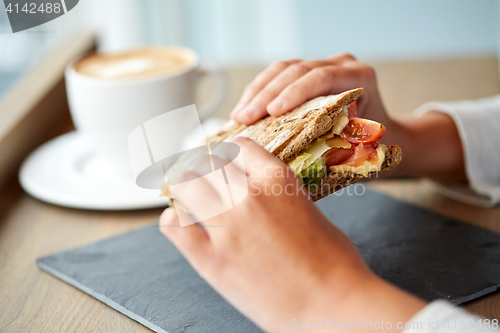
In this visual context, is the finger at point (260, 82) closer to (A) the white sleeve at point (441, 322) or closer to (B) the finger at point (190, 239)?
(B) the finger at point (190, 239)

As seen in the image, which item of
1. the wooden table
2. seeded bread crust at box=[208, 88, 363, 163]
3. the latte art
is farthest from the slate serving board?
the latte art

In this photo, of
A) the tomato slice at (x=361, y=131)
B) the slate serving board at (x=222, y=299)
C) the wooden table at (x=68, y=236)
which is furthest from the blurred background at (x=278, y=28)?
the tomato slice at (x=361, y=131)

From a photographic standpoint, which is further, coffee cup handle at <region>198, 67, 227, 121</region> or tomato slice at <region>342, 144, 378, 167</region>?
coffee cup handle at <region>198, 67, 227, 121</region>

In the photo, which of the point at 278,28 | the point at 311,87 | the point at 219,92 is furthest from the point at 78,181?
the point at 278,28

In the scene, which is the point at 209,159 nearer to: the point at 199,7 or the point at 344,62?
the point at 344,62

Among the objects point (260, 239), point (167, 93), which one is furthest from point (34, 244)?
point (260, 239)

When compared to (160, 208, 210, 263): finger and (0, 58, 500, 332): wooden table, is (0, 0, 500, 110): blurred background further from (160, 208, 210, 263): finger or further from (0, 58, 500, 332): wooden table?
(160, 208, 210, 263): finger
